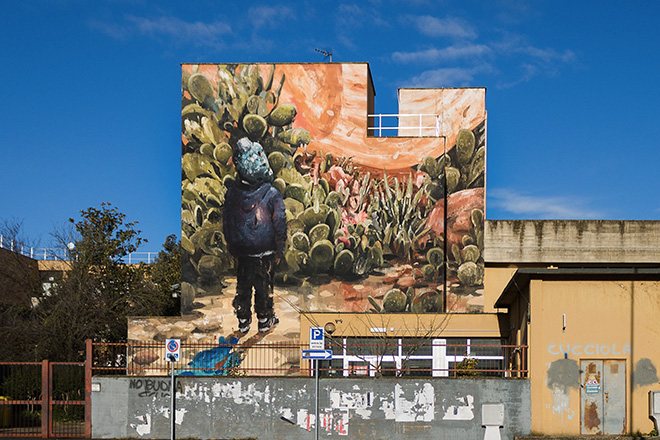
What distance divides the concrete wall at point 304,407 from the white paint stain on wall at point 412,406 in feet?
0.09

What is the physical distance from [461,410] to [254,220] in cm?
1427

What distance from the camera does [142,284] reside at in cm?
3809

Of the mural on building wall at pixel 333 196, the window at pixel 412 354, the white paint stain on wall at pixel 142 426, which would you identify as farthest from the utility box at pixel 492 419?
the mural on building wall at pixel 333 196

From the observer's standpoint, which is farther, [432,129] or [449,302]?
[432,129]

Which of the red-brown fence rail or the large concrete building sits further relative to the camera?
the large concrete building

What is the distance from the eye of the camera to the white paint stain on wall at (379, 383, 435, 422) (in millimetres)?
19562

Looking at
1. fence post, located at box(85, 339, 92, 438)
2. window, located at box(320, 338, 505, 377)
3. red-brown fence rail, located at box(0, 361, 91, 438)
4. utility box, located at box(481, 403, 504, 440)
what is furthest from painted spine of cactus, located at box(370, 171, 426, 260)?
fence post, located at box(85, 339, 92, 438)

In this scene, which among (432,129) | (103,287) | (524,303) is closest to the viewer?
(524,303)

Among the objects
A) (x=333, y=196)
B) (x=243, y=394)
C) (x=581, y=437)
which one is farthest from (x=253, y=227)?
(x=581, y=437)

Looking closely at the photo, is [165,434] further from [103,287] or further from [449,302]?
[103,287]

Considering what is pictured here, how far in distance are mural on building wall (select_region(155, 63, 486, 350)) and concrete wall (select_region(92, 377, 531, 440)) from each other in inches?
415

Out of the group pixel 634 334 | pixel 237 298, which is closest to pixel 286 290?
pixel 237 298

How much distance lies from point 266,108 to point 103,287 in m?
12.9

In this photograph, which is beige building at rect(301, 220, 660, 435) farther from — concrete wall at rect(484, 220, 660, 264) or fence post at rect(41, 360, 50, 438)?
fence post at rect(41, 360, 50, 438)
